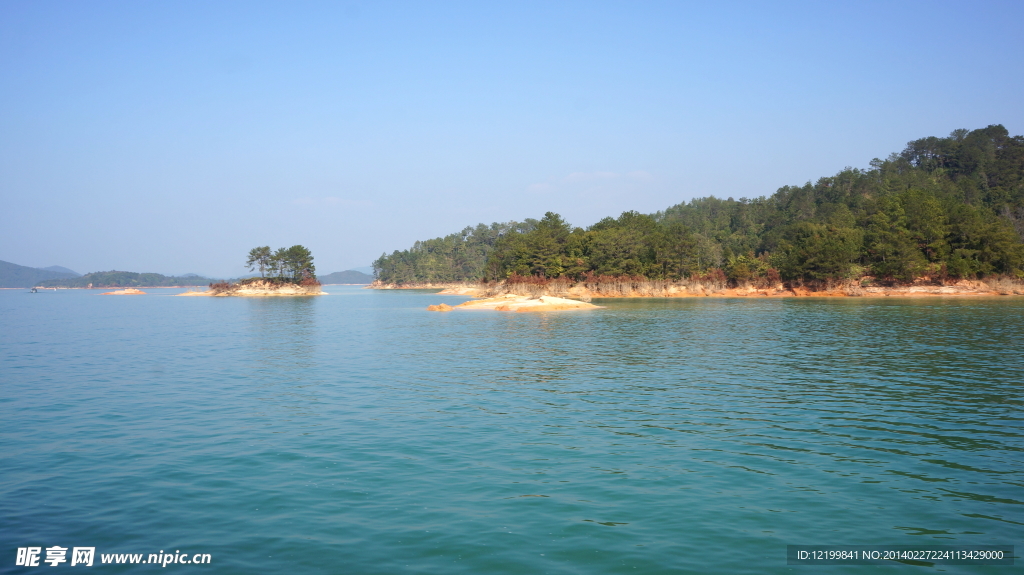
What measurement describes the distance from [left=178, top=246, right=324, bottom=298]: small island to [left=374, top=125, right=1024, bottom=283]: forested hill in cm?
5259

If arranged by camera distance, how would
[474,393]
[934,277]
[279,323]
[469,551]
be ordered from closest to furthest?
1. [469,551]
2. [474,393]
3. [279,323]
4. [934,277]

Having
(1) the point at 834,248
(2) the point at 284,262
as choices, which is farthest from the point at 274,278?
(1) the point at 834,248

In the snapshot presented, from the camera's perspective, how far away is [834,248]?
345 feet

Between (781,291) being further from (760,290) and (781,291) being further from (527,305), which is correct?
(527,305)

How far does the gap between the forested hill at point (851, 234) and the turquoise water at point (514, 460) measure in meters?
85.9

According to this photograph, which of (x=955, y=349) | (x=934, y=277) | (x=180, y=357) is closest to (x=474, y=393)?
(x=180, y=357)

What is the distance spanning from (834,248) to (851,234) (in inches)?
408

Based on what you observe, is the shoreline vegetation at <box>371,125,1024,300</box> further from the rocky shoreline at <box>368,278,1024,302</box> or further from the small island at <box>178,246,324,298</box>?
the small island at <box>178,246,324,298</box>

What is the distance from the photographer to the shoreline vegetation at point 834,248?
10131cm

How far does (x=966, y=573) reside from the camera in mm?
8242

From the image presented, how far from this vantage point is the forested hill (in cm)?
10250

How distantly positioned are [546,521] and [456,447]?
499 cm

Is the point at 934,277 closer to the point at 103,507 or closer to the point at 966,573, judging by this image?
the point at 966,573

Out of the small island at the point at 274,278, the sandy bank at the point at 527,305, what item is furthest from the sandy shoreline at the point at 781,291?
the small island at the point at 274,278
